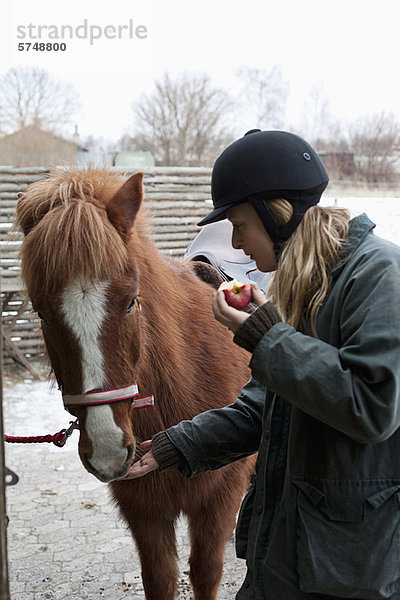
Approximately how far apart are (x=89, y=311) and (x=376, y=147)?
2020cm

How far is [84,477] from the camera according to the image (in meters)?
4.94

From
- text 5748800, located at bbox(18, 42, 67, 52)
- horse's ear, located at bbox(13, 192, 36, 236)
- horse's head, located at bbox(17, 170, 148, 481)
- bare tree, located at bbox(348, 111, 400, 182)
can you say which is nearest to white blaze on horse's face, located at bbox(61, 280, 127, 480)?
horse's head, located at bbox(17, 170, 148, 481)

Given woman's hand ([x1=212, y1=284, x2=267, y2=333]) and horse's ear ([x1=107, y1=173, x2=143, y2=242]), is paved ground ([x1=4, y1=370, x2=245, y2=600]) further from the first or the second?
woman's hand ([x1=212, y1=284, x2=267, y2=333])

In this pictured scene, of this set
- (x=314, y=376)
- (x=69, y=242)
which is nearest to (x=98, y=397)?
(x=69, y=242)

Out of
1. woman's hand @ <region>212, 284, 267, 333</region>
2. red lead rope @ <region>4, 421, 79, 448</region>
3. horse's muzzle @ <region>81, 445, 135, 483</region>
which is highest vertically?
woman's hand @ <region>212, 284, 267, 333</region>

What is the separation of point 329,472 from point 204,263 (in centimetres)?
189

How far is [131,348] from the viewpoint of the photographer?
188cm

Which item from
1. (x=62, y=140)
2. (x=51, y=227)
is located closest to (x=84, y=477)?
(x=51, y=227)

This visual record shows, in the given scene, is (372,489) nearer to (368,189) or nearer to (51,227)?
(51,227)

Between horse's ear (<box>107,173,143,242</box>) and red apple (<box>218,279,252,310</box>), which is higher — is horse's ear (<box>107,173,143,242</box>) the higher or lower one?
the higher one

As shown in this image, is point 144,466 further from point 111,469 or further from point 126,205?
point 126,205

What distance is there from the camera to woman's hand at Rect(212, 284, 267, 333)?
1342mm

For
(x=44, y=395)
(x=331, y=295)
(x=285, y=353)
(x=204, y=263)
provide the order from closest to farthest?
1. (x=285, y=353)
2. (x=331, y=295)
3. (x=204, y=263)
4. (x=44, y=395)

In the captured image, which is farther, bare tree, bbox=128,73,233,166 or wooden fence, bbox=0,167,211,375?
bare tree, bbox=128,73,233,166
